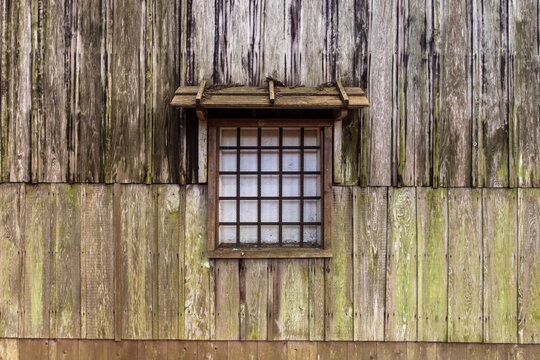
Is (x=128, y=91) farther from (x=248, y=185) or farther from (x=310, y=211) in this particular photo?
(x=310, y=211)

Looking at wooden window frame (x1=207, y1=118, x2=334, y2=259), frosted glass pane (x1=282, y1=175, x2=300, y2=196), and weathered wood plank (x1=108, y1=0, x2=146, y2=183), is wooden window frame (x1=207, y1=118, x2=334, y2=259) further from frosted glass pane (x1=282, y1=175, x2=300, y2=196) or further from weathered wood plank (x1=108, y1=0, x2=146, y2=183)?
weathered wood plank (x1=108, y1=0, x2=146, y2=183)

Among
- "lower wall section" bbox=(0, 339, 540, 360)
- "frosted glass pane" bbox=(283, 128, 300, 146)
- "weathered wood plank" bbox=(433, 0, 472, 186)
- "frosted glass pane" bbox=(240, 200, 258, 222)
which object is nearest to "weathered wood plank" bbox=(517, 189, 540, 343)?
"lower wall section" bbox=(0, 339, 540, 360)

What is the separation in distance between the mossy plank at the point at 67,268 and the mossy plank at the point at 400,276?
9.74 ft

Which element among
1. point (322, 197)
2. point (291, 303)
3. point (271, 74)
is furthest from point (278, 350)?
point (271, 74)

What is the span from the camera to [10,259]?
3.05 metres

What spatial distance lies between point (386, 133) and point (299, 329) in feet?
6.74

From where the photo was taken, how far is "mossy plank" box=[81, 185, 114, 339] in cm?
303

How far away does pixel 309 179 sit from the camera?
318 centimetres

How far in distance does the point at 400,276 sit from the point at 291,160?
5.01ft

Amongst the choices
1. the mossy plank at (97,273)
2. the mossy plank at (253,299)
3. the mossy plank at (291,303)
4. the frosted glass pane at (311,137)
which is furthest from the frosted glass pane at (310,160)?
the mossy plank at (97,273)

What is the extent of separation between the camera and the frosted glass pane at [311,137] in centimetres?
316

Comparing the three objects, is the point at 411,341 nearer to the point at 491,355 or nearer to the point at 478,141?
the point at 491,355

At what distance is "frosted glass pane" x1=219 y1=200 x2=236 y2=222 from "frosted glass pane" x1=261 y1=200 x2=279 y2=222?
0.29 metres

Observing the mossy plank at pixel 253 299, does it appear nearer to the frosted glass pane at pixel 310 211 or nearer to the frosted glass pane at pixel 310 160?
the frosted glass pane at pixel 310 211
